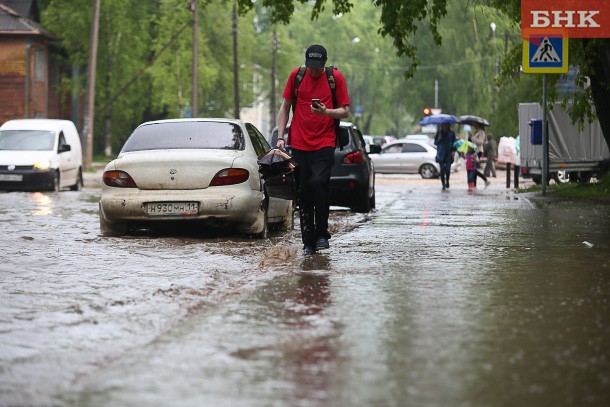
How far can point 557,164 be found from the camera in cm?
3122

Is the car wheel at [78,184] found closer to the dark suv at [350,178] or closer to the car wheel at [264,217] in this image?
the dark suv at [350,178]

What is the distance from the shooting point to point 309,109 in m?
11.3

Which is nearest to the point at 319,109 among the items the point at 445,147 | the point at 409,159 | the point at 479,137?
the point at 445,147

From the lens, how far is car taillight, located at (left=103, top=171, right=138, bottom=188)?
1335 centimetres

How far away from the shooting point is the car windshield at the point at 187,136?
1395 cm

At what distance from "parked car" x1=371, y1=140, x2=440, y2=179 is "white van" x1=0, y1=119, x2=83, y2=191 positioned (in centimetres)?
1769

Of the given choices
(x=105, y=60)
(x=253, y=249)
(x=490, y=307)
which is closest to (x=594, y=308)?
(x=490, y=307)

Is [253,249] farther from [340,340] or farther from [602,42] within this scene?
[602,42]

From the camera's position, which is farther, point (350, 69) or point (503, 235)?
point (350, 69)

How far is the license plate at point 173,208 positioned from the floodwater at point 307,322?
1.01 ft

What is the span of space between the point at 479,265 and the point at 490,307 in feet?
8.25

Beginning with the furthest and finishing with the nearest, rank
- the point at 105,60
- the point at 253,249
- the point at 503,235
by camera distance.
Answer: the point at 105,60 < the point at 503,235 < the point at 253,249

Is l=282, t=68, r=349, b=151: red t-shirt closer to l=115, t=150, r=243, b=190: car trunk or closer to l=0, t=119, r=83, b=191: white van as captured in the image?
l=115, t=150, r=243, b=190: car trunk

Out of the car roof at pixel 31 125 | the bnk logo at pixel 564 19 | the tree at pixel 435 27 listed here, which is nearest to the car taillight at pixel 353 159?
the tree at pixel 435 27
